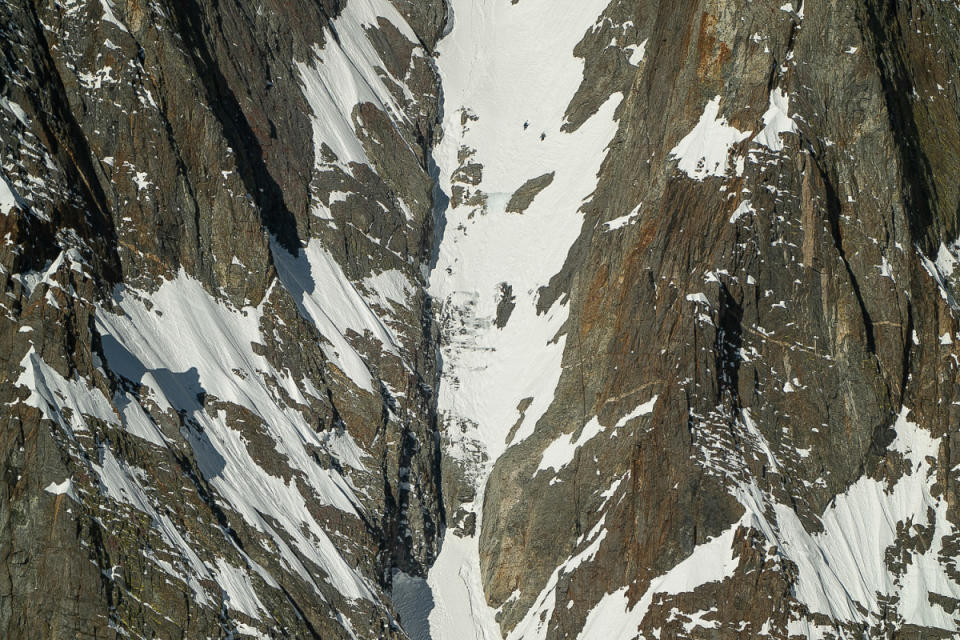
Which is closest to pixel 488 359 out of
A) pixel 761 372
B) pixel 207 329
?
pixel 761 372

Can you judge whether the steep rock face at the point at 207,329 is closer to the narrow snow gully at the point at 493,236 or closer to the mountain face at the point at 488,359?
the mountain face at the point at 488,359

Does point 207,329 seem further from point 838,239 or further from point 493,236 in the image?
point 838,239

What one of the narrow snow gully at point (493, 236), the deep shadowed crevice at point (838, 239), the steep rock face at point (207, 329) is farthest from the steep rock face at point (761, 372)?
the steep rock face at point (207, 329)

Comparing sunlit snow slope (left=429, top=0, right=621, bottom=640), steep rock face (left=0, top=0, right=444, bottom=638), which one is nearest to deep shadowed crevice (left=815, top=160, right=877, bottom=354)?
sunlit snow slope (left=429, top=0, right=621, bottom=640)

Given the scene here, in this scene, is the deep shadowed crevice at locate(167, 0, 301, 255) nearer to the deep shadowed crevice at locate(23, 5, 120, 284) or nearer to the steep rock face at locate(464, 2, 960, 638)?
the deep shadowed crevice at locate(23, 5, 120, 284)

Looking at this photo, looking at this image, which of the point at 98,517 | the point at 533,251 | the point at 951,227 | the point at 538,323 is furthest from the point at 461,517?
the point at 951,227

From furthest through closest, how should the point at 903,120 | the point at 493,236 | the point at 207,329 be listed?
the point at 493,236 < the point at 903,120 < the point at 207,329
